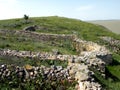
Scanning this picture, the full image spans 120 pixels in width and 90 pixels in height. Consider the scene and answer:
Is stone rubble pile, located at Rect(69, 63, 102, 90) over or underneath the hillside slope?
over

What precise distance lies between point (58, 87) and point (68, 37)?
31.8 meters

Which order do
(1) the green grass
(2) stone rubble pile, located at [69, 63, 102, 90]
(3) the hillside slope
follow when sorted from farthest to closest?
1. (3) the hillside slope
2. (1) the green grass
3. (2) stone rubble pile, located at [69, 63, 102, 90]

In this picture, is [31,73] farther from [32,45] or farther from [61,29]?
[61,29]

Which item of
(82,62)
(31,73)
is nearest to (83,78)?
(31,73)

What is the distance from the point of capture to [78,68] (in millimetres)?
21062

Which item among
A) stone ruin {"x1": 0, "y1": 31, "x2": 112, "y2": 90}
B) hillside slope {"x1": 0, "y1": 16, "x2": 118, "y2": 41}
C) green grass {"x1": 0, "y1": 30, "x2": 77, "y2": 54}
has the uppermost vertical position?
stone ruin {"x1": 0, "y1": 31, "x2": 112, "y2": 90}

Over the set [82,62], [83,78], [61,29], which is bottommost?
[61,29]

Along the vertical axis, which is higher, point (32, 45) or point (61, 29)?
point (32, 45)

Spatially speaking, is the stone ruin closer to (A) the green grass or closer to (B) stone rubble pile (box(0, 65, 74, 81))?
(B) stone rubble pile (box(0, 65, 74, 81))

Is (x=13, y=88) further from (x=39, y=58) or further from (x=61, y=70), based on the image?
(x=39, y=58)

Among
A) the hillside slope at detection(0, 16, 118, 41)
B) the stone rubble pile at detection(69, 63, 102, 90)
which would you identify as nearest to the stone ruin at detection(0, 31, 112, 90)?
the stone rubble pile at detection(69, 63, 102, 90)

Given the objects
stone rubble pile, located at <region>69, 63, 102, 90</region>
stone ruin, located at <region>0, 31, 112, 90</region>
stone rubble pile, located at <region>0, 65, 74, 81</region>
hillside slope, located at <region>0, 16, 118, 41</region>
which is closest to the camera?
stone rubble pile, located at <region>69, 63, 102, 90</region>

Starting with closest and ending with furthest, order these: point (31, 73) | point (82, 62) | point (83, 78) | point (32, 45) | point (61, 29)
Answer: point (83, 78) → point (31, 73) → point (82, 62) → point (32, 45) → point (61, 29)

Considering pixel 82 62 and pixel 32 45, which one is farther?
pixel 32 45
